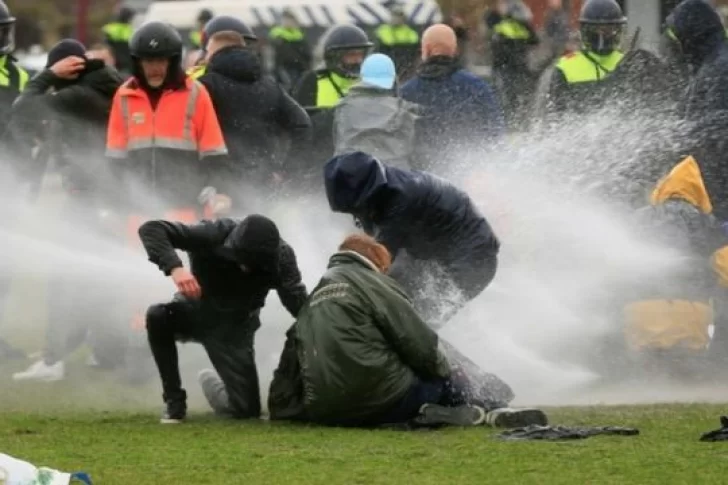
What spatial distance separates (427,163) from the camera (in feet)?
48.3

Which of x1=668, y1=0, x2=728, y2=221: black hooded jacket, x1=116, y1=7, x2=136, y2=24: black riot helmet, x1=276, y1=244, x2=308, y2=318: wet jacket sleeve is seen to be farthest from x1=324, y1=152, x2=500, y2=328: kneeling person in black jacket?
x1=116, y1=7, x2=136, y2=24: black riot helmet

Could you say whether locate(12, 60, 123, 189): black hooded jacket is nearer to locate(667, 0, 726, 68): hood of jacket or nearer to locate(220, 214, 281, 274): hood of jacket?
locate(220, 214, 281, 274): hood of jacket

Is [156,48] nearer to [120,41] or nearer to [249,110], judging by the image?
[249,110]

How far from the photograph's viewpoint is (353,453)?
32.5 ft

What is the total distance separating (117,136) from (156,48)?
24.8 inches

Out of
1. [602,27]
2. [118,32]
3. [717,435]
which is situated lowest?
[717,435]

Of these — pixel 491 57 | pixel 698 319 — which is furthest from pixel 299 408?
pixel 491 57

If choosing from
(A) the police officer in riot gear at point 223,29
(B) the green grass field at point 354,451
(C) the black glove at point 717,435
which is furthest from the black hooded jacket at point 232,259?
(A) the police officer in riot gear at point 223,29

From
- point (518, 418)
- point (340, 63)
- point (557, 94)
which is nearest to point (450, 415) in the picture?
point (518, 418)

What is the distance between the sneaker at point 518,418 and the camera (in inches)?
424

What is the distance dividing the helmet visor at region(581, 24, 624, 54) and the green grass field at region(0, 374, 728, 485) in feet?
15.6

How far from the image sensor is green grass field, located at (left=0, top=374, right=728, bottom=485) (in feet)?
30.1

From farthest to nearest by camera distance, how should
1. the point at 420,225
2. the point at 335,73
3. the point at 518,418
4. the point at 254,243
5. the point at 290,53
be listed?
the point at 290,53
the point at 335,73
the point at 420,225
the point at 254,243
the point at 518,418

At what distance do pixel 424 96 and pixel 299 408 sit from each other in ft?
16.1
